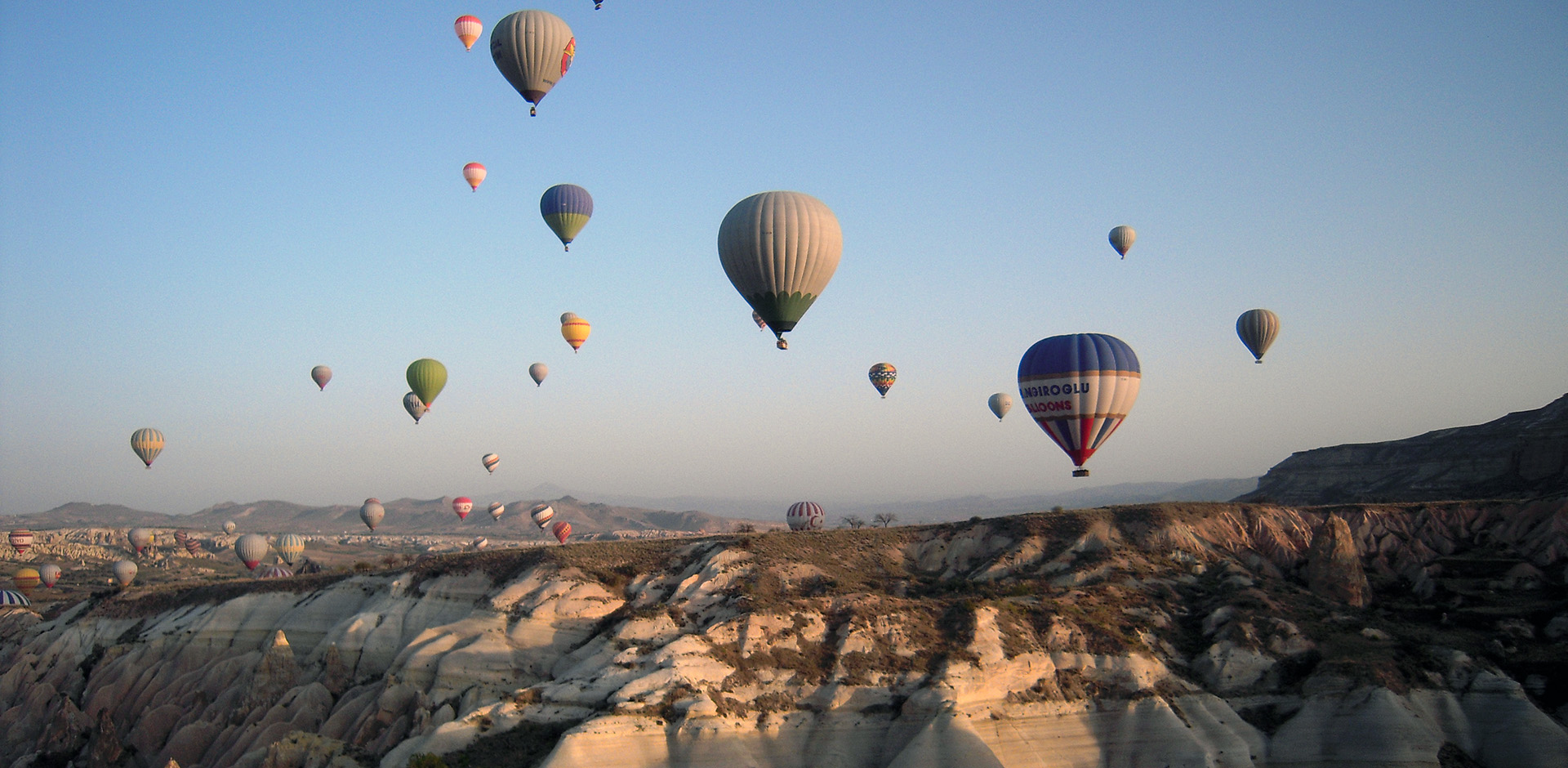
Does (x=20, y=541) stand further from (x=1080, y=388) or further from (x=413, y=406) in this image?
(x=1080, y=388)

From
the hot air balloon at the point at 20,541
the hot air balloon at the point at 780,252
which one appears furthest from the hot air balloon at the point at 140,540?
the hot air balloon at the point at 780,252

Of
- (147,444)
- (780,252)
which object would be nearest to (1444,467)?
(780,252)

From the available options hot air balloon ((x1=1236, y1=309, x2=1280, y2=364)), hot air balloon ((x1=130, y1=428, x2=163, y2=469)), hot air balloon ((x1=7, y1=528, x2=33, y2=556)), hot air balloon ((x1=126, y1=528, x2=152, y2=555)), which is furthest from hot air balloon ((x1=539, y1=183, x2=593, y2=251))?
hot air balloon ((x1=126, y1=528, x2=152, y2=555))

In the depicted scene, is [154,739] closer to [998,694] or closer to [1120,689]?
[998,694]

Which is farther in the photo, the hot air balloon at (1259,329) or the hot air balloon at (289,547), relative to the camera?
the hot air balloon at (289,547)

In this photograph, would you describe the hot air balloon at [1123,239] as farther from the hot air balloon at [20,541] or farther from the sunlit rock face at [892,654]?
the hot air balloon at [20,541]

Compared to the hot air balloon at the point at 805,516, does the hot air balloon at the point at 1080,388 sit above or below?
above
